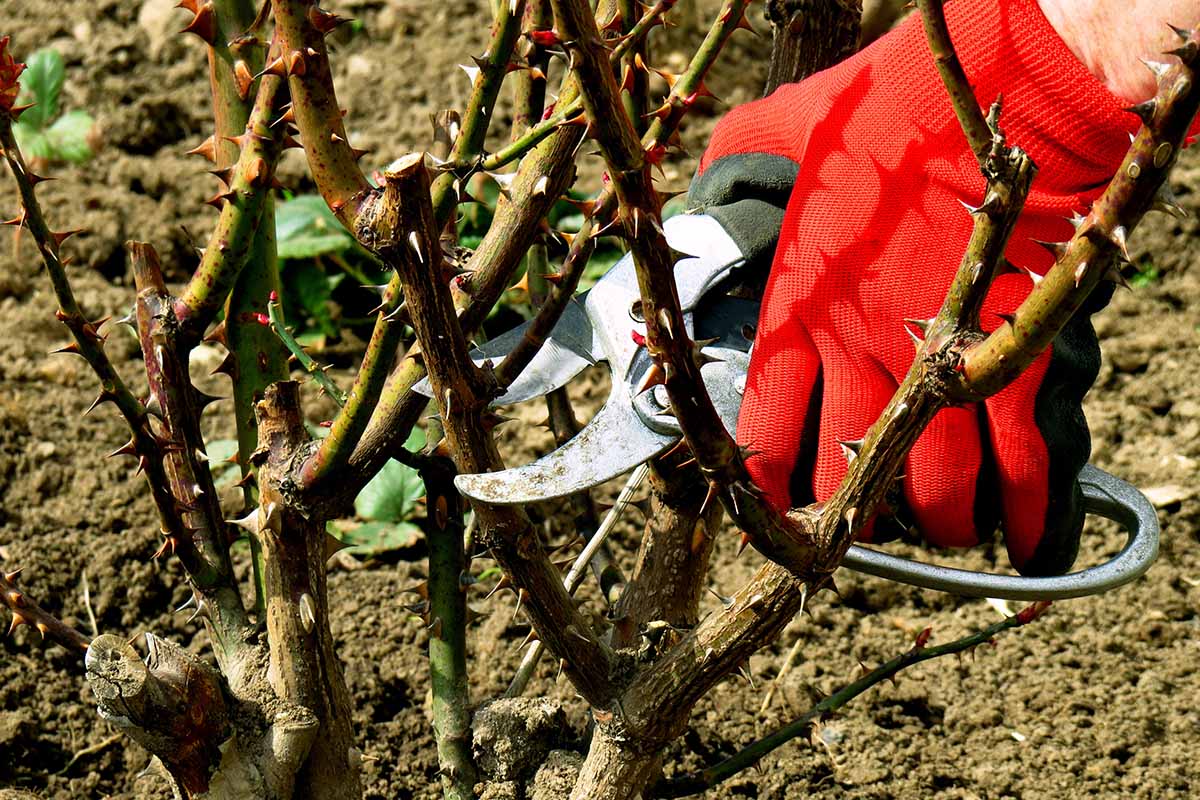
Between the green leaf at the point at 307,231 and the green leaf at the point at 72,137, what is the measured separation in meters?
0.67

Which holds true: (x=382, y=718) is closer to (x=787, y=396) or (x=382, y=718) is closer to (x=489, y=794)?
(x=489, y=794)

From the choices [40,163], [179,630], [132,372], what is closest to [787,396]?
[179,630]

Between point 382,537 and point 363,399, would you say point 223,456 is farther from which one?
point 363,399

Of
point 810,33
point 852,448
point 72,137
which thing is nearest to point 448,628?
point 852,448

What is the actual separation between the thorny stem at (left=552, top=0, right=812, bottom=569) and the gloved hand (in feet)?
0.48

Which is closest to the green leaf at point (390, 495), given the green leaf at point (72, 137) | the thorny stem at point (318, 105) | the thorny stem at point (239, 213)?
the thorny stem at point (239, 213)

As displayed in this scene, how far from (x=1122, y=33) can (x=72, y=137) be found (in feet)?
9.24

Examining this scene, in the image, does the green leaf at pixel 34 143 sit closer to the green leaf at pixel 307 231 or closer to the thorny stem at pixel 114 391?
the green leaf at pixel 307 231

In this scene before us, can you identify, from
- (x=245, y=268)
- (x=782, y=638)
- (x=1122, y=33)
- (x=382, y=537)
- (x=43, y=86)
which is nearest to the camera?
(x=1122, y=33)

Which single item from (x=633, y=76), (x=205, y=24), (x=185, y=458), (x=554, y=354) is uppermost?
(x=205, y=24)

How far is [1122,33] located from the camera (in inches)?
42.4

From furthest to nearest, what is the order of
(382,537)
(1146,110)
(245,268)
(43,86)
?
1. (43,86)
2. (382,537)
3. (245,268)
4. (1146,110)

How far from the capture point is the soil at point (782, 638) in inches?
74.1

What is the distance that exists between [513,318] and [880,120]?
169 cm
